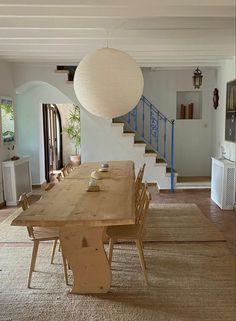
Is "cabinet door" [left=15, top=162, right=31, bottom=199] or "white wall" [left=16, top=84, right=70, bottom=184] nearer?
"cabinet door" [left=15, top=162, right=31, bottom=199]

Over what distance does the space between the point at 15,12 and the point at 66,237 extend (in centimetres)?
221

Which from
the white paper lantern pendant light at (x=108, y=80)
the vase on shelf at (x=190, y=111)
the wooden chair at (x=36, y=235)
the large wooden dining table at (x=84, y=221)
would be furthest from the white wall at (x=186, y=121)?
the wooden chair at (x=36, y=235)

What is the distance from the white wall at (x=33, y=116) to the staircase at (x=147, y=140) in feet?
2.08

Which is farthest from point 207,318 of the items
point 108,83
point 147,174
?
point 147,174

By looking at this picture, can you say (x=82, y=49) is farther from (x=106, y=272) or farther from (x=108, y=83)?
(x=106, y=272)

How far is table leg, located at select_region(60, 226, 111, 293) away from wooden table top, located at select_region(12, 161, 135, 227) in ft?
0.67

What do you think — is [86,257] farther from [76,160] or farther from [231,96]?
[76,160]

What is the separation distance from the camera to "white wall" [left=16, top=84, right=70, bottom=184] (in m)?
7.10

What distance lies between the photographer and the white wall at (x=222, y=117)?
5793 mm

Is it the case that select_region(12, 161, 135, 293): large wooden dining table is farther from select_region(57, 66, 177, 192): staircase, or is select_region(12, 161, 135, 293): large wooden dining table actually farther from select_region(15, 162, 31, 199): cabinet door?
select_region(57, 66, 177, 192): staircase

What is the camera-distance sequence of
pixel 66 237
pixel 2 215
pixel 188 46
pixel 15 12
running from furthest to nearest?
pixel 2 215, pixel 188 46, pixel 15 12, pixel 66 237

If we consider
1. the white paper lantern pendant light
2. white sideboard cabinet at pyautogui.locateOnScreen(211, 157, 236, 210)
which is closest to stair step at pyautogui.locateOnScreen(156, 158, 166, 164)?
white sideboard cabinet at pyautogui.locateOnScreen(211, 157, 236, 210)

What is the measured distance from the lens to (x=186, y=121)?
7.84 m

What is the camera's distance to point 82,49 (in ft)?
16.0
